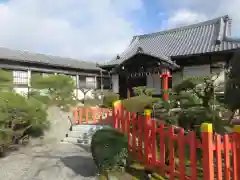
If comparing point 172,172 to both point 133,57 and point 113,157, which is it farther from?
point 133,57

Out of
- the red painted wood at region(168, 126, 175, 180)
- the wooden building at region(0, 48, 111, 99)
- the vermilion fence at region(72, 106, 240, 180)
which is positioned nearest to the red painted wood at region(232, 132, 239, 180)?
the vermilion fence at region(72, 106, 240, 180)

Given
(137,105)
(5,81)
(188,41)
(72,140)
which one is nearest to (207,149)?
(137,105)

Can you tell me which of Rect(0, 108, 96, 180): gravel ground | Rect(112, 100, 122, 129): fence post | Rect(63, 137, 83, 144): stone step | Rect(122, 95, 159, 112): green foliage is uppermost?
Rect(122, 95, 159, 112): green foliage

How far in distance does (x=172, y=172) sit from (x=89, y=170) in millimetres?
2105

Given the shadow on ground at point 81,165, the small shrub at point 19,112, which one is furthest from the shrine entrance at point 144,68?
the shadow on ground at point 81,165

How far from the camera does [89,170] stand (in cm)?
635

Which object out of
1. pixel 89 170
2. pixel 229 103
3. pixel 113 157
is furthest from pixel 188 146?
pixel 89 170

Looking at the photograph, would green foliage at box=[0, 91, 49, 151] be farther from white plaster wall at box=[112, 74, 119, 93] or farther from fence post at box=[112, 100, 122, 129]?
white plaster wall at box=[112, 74, 119, 93]

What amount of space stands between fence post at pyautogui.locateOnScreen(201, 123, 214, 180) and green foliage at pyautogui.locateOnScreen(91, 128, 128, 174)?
82.1 inches

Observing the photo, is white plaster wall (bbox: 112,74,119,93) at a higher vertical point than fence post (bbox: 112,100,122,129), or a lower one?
higher

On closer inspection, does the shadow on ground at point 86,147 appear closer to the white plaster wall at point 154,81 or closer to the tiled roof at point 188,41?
the tiled roof at point 188,41

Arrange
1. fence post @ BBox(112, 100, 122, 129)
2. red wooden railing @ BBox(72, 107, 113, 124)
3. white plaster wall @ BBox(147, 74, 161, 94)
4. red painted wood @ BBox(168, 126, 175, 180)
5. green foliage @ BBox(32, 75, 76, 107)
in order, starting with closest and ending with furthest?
red painted wood @ BBox(168, 126, 175, 180) < fence post @ BBox(112, 100, 122, 129) < red wooden railing @ BBox(72, 107, 113, 124) < green foliage @ BBox(32, 75, 76, 107) < white plaster wall @ BBox(147, 74, 161, 94)

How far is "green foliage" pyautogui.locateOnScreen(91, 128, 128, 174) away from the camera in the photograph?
5801 millimetres

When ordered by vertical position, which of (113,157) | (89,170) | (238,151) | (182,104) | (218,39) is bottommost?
A: (89,170)
